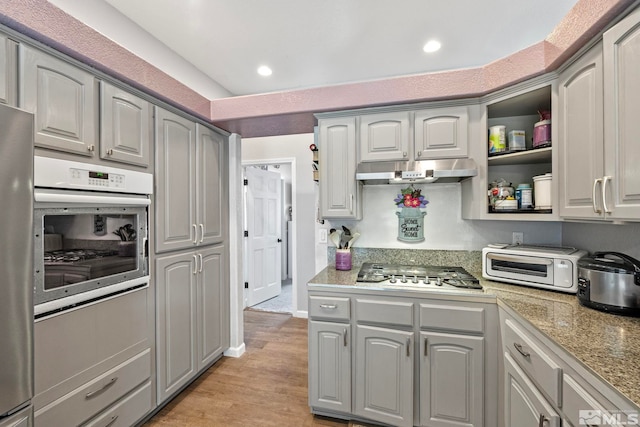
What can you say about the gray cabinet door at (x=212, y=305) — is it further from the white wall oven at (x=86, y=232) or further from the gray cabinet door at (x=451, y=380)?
the gray cabinet door at (x=451, y=380)

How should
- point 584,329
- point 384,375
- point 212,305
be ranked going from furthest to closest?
1. point 212,305
2. point 384,375
3. point 584,329

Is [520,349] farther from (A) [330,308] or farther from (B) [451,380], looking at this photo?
(A) [330,308]

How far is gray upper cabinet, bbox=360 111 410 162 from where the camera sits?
1997mm

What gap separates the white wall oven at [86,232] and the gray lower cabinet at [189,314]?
0.85ft

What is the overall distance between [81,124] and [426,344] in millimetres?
2261

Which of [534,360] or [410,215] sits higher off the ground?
[410,215]

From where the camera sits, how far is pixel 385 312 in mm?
1723

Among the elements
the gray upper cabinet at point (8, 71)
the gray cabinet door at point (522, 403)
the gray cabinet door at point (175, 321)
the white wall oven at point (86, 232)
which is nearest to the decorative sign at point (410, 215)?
the gray cabinet door at point (522, 403)

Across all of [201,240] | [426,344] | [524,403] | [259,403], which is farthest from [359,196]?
[259,403]

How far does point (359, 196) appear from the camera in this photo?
2186 millimetres

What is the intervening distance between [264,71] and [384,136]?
147 centimetres

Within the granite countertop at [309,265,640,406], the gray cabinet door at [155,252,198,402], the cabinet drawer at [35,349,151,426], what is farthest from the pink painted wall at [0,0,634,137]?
the cabinet drawer at [35,349,151,426]

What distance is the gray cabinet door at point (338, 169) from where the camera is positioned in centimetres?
209

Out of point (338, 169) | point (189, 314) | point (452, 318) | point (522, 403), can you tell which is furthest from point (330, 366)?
point (338, 169)
